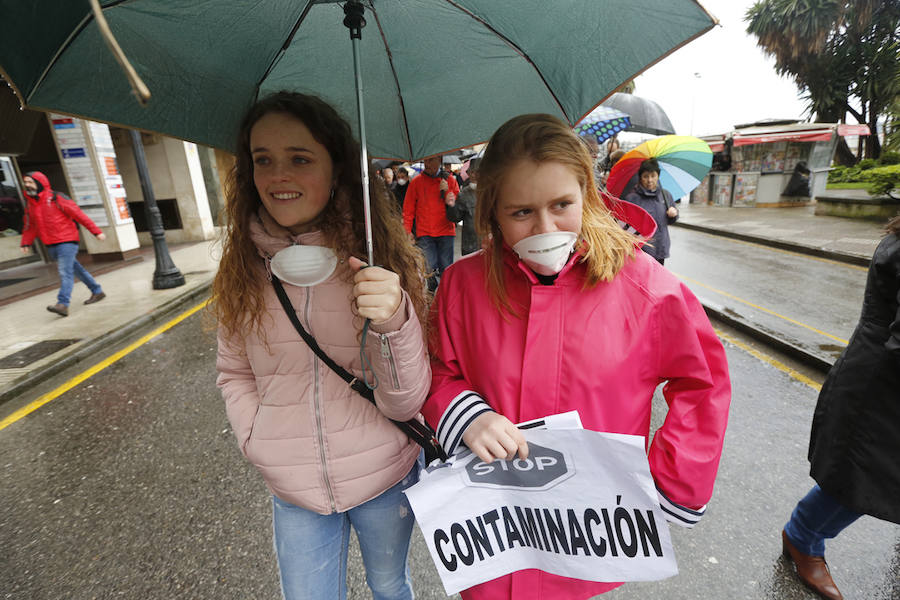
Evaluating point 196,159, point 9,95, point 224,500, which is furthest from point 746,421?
point 196,159

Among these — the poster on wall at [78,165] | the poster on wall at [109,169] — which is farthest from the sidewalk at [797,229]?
the poster on wall at [78,165]

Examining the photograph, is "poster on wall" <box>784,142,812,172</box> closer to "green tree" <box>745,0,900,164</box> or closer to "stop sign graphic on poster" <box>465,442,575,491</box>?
"green tree" <box>745,0,900,164</box>

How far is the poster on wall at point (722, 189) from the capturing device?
18.2 m

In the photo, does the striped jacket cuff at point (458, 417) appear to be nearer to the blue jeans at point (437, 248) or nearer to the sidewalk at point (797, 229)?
the blue jeans at point (437, 248)

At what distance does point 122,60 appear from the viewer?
54cm

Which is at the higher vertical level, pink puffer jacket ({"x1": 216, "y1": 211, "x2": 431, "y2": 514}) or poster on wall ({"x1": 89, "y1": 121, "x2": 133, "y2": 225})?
poster on wall ({"x1": 89, "y1": 121, "x2": 133, "y2": 225})

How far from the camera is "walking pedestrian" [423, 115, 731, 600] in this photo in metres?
1.12

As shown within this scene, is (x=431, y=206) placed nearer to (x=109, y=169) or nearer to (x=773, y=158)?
(x=109, y=169)

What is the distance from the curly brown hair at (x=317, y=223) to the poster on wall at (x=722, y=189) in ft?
67.8

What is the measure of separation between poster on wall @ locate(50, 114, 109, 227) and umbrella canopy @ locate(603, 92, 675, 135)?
34.0 ft

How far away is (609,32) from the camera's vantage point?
133cm

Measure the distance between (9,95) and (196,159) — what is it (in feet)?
14.9

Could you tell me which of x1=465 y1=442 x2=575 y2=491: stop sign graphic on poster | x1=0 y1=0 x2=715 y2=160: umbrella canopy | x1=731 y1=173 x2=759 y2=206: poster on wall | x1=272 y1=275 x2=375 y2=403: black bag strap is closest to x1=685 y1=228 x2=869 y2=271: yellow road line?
x1=731 y1=173 x2=759 y2=206: poster on wall

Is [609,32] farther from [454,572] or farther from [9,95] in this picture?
[9,95]
